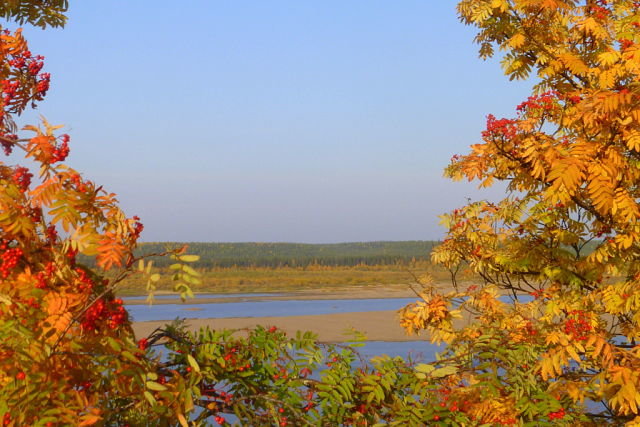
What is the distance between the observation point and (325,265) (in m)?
79.3

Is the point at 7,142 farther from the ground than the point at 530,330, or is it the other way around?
the point at 7,142

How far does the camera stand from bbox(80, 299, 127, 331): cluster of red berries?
10.7ft

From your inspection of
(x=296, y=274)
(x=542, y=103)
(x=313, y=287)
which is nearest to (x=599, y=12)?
(x=542, y=103)

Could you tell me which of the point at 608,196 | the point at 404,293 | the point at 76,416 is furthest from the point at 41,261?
the point at 404,293

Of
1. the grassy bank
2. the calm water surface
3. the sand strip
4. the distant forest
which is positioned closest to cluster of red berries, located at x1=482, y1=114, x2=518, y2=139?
the sand strip

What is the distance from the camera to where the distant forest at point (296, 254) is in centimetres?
7938

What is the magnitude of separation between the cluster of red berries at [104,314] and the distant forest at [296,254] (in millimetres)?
54446

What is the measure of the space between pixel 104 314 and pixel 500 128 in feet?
14.6

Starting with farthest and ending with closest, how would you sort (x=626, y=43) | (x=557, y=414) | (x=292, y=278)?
(x=292, y=278) < (x=626, y=43) < (x=557, y=414)

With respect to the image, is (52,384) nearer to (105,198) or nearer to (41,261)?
(41,261)

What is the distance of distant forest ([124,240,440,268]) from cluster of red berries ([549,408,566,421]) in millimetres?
53373

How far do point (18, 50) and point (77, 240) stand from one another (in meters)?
1.61

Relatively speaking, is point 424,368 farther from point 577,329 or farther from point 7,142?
point 7,142

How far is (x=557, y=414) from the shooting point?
16.2ft
